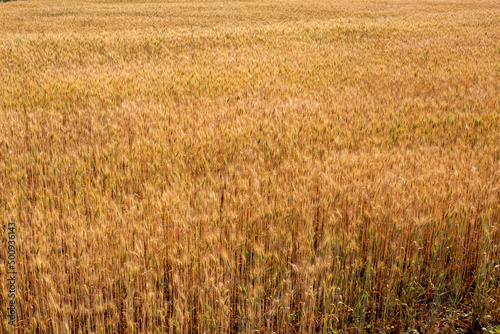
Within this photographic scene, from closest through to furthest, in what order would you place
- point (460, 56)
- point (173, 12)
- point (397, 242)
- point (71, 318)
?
1. point (71, 318)
2. point (397, 242)
3. point (460, 56)
4. point (173, 12)

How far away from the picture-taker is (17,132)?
507 cm

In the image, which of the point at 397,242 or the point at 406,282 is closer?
the point at 406,282

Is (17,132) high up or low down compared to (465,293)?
up

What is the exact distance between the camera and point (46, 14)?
2412 centimetres

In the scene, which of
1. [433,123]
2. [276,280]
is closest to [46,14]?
[433,123]

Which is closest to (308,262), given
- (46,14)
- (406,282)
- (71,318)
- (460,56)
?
(406,282)

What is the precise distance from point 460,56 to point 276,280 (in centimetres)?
975

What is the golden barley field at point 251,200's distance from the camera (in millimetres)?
2363

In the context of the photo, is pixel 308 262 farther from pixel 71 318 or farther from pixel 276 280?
pixel 71 318

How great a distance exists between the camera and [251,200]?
128 inches

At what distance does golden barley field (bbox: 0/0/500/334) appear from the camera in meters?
2.36

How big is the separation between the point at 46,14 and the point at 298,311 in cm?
2666

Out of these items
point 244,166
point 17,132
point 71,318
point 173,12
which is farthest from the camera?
point 173,12

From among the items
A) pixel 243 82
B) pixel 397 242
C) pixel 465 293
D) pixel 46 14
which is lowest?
pixel 465 293
